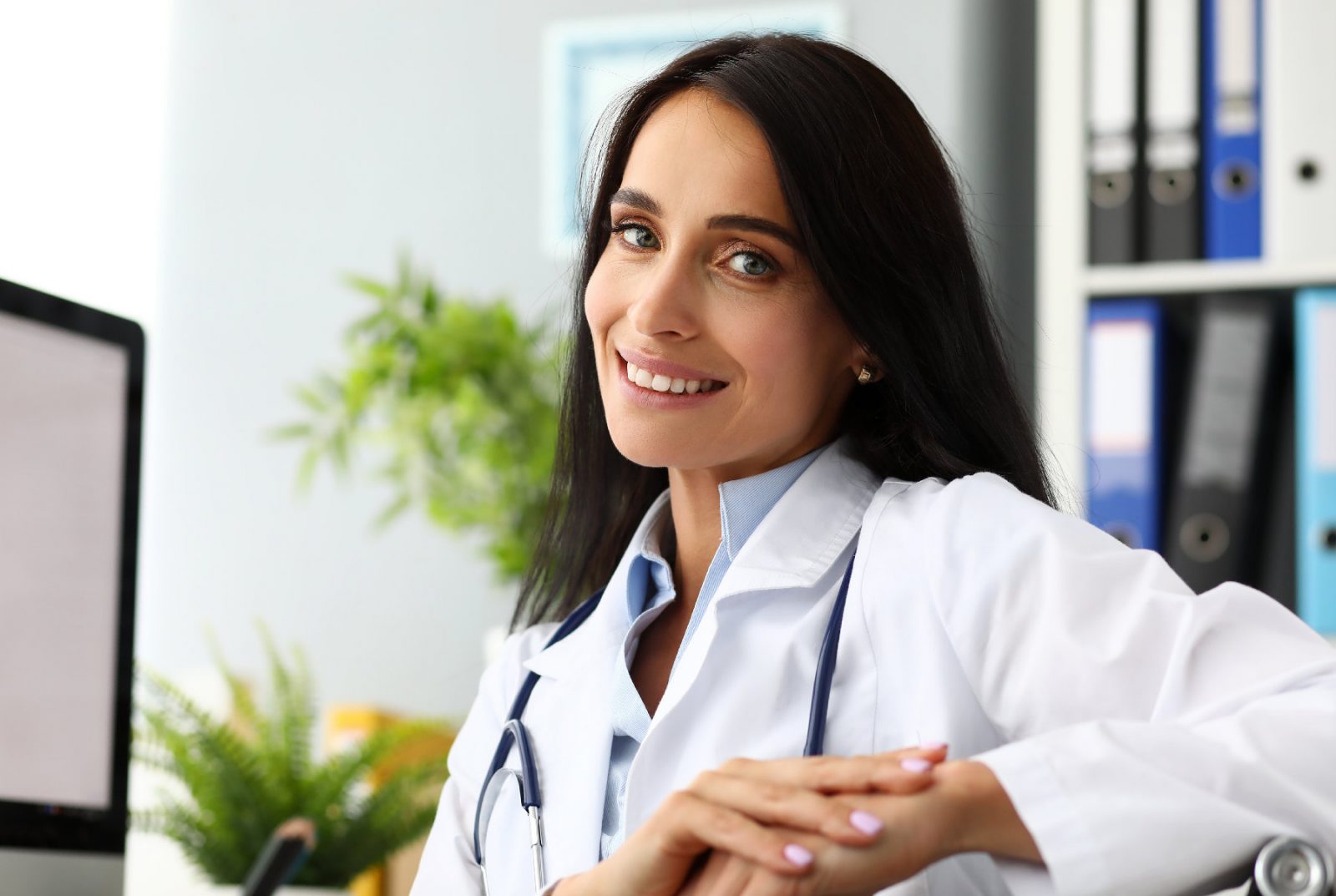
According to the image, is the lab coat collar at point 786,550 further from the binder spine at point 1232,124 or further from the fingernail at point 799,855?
the binder spine at point 1232,124

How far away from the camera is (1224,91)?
1.89m

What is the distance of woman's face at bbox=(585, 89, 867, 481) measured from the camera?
1090 mm

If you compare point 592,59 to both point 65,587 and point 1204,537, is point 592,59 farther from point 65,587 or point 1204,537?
point 65,587

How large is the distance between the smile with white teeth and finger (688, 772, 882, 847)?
0.35 meters

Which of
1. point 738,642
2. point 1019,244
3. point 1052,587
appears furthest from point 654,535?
point 1019,244

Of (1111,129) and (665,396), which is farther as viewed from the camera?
(1111,129)

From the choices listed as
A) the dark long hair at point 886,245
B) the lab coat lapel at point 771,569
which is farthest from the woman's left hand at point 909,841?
the dark long hair at point 886,245

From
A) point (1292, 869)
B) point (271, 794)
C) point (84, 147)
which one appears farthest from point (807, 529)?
point (84, 147)

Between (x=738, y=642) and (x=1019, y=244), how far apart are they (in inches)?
59.8

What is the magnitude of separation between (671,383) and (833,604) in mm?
200

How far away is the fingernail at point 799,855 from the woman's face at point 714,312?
397 mm

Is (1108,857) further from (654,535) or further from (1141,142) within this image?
(1141,142)

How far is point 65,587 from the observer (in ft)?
3.89

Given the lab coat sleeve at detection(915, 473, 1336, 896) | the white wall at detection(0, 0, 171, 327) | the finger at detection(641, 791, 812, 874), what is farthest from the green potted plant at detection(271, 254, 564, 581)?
the finger at detection(641, 791, 812, 874)
